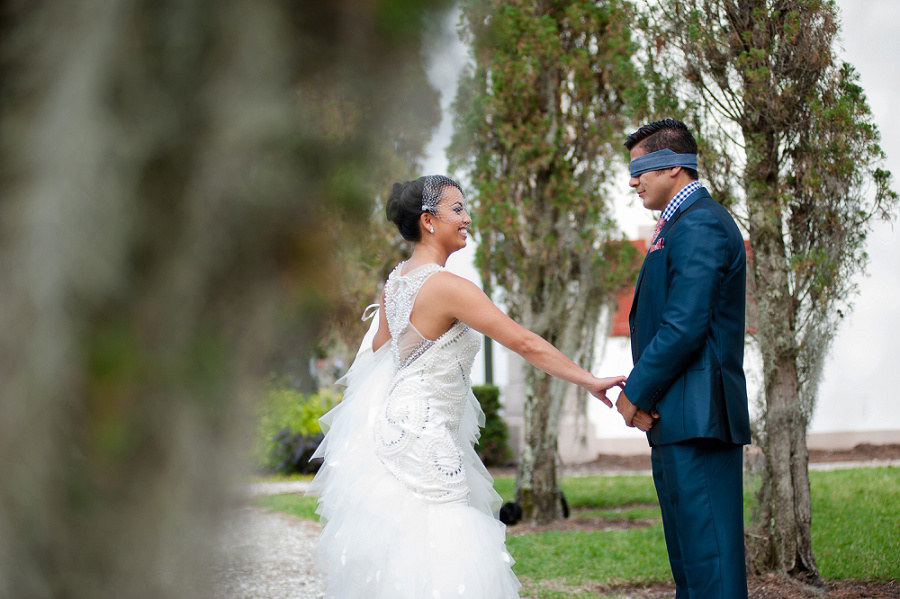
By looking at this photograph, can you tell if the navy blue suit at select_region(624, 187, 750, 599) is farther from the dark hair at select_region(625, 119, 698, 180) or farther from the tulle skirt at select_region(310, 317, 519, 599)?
the tulle skirt at select_region(310, 317, 519, 599)

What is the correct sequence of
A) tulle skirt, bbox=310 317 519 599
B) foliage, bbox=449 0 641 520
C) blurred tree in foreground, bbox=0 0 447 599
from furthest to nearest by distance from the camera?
foliage, bbox=449 0 641 520 → tulle skirt, bbox=310 317 519 599 → blurred tree in foreground, bbox=0 0 447 599

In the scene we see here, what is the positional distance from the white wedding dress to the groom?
82cm

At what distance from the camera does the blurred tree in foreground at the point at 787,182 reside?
6367 millimetres

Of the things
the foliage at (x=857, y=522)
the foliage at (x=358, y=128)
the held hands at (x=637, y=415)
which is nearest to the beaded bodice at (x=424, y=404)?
the held hands at (x=637, y=415)

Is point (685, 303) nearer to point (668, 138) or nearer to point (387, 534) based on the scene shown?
point (668, 138)

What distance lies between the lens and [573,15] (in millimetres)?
10000

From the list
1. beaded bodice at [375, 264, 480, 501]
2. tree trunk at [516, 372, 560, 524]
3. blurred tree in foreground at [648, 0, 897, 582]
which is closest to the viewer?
beaded bodice at [375, 264, 480, 501]

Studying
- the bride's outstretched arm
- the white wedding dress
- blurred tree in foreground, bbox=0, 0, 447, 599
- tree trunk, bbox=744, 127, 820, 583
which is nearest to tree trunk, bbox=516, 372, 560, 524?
tree trunk, bbox=744, 127, 820, 583

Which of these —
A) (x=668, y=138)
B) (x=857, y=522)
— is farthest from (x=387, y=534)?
(x=857, y=522)

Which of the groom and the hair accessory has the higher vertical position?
the hair accessory

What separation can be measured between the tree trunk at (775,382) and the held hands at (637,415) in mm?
2894

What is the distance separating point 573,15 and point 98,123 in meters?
10.0

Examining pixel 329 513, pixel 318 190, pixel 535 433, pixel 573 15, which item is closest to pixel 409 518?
pixel 329 513

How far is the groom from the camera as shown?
3.75 metres
